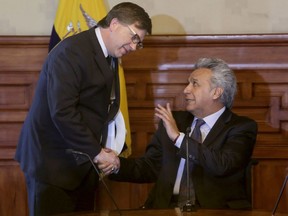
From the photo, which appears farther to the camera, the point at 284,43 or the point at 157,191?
the point at 284,43

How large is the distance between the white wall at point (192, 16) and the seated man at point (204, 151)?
1.02 m

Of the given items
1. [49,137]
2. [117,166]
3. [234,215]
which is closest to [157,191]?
[117,166]

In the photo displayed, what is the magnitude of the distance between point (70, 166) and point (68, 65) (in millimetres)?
503

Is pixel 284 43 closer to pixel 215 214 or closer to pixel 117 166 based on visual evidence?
pixel 117 166

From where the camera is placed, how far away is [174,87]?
4.21 metres

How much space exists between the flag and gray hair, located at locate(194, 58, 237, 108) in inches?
33.5

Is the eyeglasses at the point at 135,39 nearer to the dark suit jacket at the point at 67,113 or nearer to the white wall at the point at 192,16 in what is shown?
the dark suit jacket at the point at 67,113

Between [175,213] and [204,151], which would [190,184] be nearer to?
[204,151]

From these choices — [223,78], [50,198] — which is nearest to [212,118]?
[223,78]

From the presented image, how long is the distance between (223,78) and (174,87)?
1006mm

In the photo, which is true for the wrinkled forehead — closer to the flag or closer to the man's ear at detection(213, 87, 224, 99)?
the man's ear at detection(213, 87, 224, 99)

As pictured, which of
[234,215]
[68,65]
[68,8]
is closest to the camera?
[234,215]

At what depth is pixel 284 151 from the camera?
13.6ft

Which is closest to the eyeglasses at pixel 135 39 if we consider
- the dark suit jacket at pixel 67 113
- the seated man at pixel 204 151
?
the dark suit jacket at pixel 67 113
